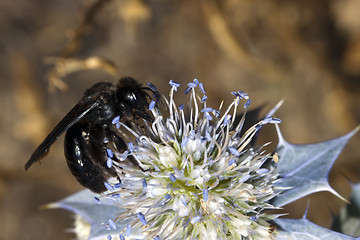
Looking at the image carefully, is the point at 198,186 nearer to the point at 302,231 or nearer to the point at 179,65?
the point at 302,231

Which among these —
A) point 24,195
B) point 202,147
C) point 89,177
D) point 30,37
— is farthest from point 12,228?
point 202,147

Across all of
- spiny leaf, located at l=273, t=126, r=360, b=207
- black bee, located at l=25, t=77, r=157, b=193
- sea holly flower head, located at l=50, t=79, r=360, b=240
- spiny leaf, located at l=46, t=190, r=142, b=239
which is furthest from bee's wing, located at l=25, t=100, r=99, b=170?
spiny leaf, located at l=273, t=126, r=360, b=207

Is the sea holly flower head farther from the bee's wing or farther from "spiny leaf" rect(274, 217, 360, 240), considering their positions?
the bee's wing

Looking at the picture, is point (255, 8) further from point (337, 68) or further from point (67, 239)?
point (67, 239)

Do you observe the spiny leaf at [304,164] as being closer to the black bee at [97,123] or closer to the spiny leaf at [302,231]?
the spiny leaf at [302,231]

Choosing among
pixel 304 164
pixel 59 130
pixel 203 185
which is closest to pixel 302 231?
pixel 304 164

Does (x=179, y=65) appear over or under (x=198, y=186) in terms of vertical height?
under
